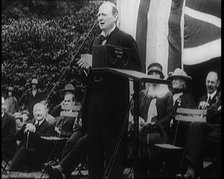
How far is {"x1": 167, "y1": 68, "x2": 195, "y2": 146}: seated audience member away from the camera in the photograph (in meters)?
6.97

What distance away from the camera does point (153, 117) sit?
7121 mm

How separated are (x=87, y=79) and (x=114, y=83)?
13.2 inches

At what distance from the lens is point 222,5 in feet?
23.9

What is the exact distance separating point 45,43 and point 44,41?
0.09 ft

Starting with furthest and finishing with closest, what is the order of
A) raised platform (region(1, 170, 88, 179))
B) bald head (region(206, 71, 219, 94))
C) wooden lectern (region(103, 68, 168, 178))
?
bald head (region(206, 71, 219, 94))
raised platform (region(1, 170, 88, 179))
wooden lectern (region(103, 68, 168, 178))

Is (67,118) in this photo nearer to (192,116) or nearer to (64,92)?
(64,92)

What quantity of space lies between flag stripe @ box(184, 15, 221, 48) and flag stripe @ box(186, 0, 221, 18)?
0.16 m

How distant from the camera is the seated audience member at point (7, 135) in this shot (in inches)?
248

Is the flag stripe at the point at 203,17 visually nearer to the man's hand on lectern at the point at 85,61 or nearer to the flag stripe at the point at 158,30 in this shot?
the flag stripe at the point at 158,30

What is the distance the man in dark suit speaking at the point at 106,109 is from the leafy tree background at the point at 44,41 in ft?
0.88

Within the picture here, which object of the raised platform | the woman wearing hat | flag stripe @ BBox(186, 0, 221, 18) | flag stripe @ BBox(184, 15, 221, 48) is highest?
flag stripe @ BBox(186, 0, 221, 18)

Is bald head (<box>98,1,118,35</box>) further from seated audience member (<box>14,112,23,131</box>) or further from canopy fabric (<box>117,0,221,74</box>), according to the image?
seated audience member (<box>14,112,23,131</box>)

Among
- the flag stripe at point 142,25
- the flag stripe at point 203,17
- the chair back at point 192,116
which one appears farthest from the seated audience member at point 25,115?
the flag stripe at point 203,17

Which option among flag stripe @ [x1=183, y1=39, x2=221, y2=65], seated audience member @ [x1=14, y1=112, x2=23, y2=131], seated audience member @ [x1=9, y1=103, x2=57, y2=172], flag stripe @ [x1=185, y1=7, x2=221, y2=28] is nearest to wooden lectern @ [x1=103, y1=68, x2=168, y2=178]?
seated audience member @ [x1=9, y1=103, x2=57, y2=172]
